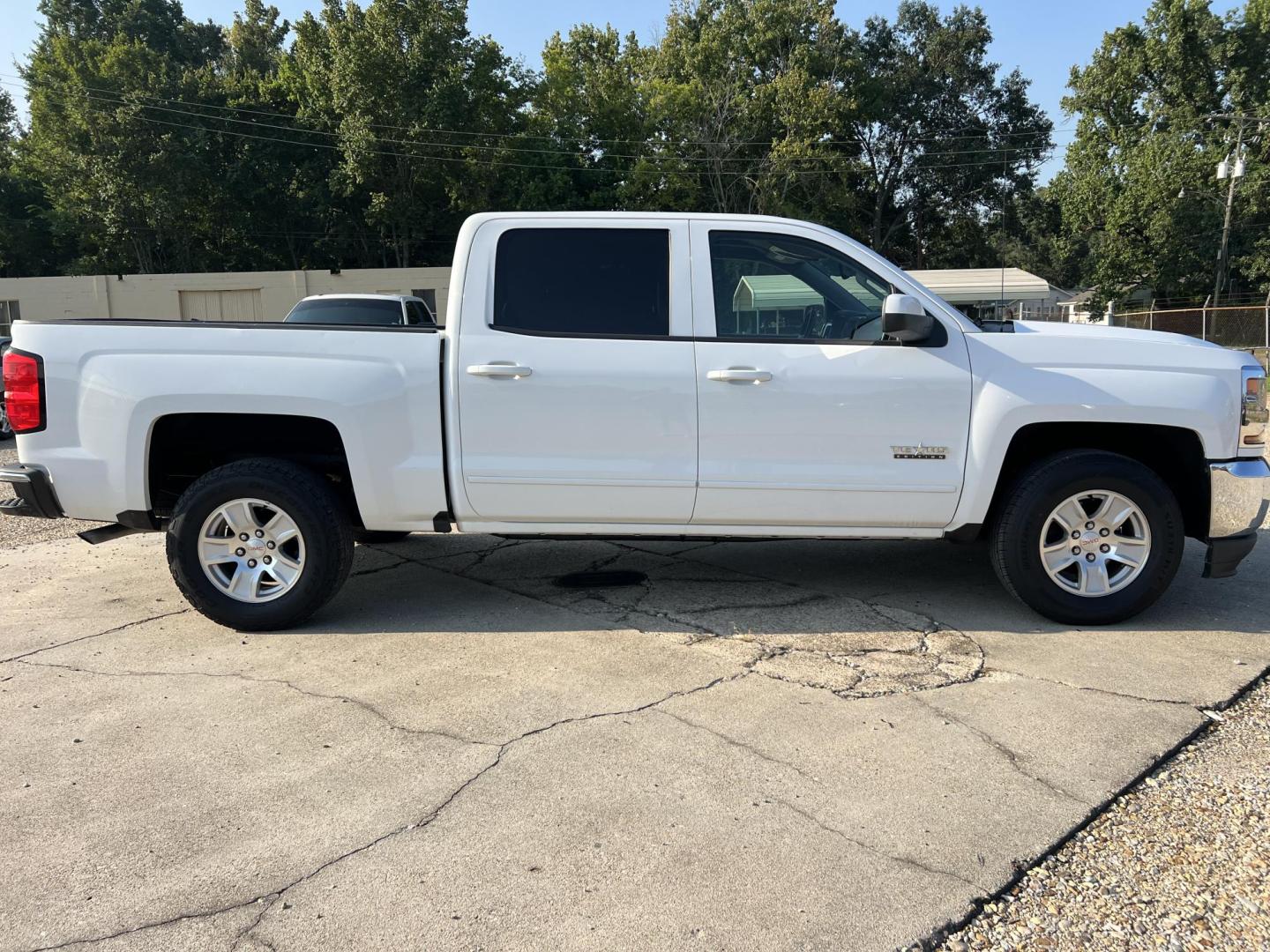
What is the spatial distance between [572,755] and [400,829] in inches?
28.1

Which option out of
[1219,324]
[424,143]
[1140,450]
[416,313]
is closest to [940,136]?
[1219,324]

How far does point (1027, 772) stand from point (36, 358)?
4.74 meters

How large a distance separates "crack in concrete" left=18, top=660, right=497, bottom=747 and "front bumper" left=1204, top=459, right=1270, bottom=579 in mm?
3681

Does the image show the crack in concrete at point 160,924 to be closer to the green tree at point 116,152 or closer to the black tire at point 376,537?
the black tire at point 376,537

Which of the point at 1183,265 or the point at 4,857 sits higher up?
the point at 1183,265

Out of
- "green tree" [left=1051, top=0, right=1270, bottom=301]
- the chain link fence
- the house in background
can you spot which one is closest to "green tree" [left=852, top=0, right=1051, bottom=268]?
"green tree" [left=1051, top=0, right=1270, bottom=301]

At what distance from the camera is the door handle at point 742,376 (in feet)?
15.0

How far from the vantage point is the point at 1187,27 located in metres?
46.7

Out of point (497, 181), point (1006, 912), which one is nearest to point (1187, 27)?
point (497, 181)

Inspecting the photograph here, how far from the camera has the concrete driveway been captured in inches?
100

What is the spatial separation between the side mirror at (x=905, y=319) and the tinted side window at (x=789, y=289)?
26cm

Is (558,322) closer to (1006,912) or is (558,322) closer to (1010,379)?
(1010,379)

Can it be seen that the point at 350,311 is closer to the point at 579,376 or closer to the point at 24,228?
the point at 579,376

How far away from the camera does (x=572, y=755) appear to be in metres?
3.41
